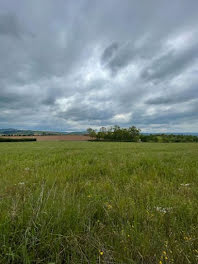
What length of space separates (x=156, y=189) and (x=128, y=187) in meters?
0.65

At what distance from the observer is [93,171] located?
179 inches

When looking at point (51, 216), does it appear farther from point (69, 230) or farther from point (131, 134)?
point (131, 134)

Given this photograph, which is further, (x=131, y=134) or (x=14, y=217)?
(x=131, y=134)

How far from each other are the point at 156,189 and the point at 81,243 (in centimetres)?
215

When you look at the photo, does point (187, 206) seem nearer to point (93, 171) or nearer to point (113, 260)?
point (113, 260)

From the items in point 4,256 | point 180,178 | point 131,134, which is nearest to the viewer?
point 4,256

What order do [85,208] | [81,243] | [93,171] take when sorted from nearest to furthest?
[81,243] < [85,208] < [93,171]

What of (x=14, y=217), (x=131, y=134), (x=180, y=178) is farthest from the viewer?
(x=131, y=134)

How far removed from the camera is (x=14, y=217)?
1560 millimetres

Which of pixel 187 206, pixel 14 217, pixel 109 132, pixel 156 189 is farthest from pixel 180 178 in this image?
pixel 109 132

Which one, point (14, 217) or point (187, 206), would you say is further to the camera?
point (187, 206)

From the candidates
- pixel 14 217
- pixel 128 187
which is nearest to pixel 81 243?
pixel 14 217

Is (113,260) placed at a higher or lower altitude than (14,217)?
lower

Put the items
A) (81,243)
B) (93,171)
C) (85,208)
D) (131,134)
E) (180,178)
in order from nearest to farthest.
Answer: (81,243)
(85,208)
(180,178)
(93,171)
(131,134)
